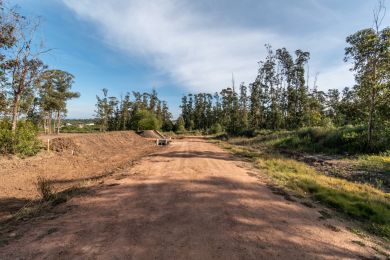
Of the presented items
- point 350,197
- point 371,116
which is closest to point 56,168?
point 350,197

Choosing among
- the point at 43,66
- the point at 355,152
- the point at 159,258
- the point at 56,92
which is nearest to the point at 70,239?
the point at 159,258

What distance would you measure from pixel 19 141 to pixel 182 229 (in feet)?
45.6

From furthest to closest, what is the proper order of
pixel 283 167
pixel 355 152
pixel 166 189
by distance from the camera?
pixel 355 152, pixel 283 167, pixel 166 189

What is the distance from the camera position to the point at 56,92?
4975cm

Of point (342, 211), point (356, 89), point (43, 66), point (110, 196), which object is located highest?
point (43, 66)

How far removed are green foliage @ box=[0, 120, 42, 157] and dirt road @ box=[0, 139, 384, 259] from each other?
31.0 feet

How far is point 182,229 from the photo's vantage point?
542 cm

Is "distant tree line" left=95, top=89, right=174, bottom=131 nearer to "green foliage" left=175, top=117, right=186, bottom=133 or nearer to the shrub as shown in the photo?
"green foliage" left=175, top=117, right=186, bottom=133

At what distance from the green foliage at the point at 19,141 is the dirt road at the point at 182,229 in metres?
9.45

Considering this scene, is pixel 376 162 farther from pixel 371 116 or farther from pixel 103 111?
pixel 103 111

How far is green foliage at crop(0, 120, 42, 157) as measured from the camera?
48.9ft

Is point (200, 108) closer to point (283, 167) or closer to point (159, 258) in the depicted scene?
point (283, 167)

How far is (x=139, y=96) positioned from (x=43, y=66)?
198ft

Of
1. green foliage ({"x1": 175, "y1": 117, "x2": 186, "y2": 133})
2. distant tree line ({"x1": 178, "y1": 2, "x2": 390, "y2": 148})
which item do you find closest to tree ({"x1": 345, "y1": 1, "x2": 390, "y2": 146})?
distant tree line ({"x1": 178, "y1": 2, "x2": 390, "y2": 148})
